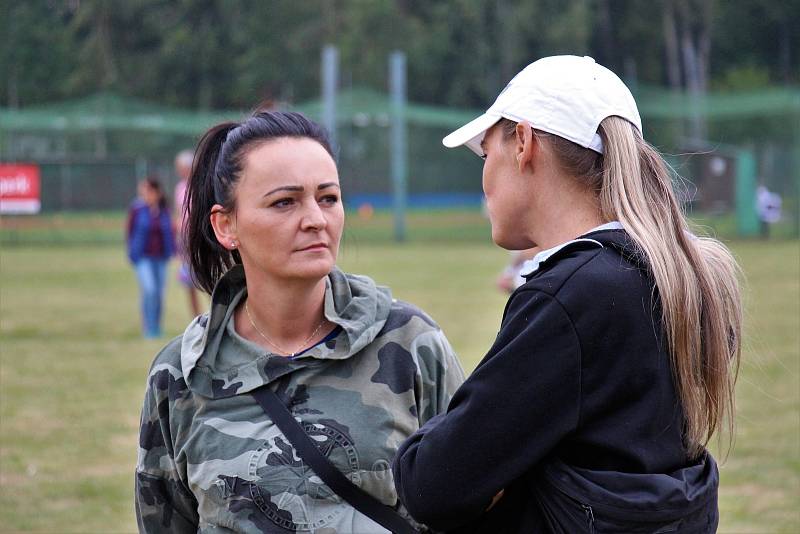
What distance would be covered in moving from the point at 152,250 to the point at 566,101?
11447 millimetres

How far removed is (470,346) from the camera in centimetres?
1118

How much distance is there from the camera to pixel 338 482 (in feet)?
9.02

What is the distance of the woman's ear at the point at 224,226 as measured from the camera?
309cm

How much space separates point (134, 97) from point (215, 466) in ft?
165

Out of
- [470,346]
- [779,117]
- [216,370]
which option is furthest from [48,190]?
[216,370]

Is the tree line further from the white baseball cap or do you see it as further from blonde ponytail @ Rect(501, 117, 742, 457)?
blonde ponytail @ Rect(501, 117, 742, 457)

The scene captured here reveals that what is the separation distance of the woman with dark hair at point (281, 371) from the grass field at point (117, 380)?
35.4 inches

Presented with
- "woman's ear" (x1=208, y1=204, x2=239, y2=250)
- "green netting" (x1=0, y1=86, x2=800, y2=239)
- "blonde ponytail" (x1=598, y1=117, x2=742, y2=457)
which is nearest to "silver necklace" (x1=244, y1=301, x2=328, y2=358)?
"woman's ear" (x1=208, y1=204, x2=239, y2=250)

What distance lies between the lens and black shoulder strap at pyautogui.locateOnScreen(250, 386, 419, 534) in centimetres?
275

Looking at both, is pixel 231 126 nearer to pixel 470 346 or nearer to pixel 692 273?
pixel 692 273

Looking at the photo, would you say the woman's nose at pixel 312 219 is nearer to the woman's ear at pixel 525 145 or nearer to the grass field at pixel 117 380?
the woman's ear at pixel 525 145

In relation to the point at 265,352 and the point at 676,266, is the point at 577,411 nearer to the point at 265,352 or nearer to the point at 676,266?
the point at 676,266

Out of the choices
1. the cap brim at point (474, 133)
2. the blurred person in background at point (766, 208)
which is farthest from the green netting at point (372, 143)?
the cap brim at point (474, 133)

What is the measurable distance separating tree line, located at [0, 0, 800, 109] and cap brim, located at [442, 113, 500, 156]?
47861 millimetres
